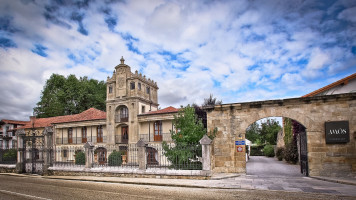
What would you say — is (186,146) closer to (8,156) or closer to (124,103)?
(8,156)

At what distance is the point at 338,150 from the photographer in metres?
10.7

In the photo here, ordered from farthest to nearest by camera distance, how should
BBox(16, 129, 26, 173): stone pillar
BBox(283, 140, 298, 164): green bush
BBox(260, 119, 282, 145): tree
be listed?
BBox(260, 119, 282, 145): tree < BBox(283, 140, 298, 164): green bush < BBox(16, 129, 26, 173): stone pillar

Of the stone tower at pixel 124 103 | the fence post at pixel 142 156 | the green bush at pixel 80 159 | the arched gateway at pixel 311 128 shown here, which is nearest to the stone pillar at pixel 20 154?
the green bush at pixel 80 159

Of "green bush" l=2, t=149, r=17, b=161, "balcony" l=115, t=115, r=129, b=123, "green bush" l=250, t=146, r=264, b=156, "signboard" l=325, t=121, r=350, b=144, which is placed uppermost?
"balcony" l=115, t=115, r=129, b=123

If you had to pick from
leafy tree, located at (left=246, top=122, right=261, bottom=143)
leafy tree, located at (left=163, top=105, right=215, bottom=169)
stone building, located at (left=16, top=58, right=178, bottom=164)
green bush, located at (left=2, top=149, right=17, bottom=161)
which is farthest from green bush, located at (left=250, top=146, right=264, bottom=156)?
green bush, located at (left=2, top=149, right=17, bottom=161)

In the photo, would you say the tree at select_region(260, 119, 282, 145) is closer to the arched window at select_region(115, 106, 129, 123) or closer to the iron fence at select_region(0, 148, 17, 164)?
the arched window at select_region(115, 106, 129, 123)

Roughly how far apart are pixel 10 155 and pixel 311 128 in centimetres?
2082

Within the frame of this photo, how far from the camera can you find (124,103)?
88.2ft

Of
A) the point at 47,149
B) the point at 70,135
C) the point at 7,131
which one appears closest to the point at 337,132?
the point at 47,149

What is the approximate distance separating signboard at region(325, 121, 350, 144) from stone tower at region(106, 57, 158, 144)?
18983 millimetres

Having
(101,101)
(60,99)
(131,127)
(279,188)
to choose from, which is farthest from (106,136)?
(279,188)

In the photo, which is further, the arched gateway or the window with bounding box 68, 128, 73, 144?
the window with bounding box 68, 128, 73, 144

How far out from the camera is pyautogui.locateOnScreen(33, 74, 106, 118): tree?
128ft

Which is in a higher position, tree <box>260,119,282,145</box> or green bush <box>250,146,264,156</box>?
tree <box>260,119,282,145</box>
